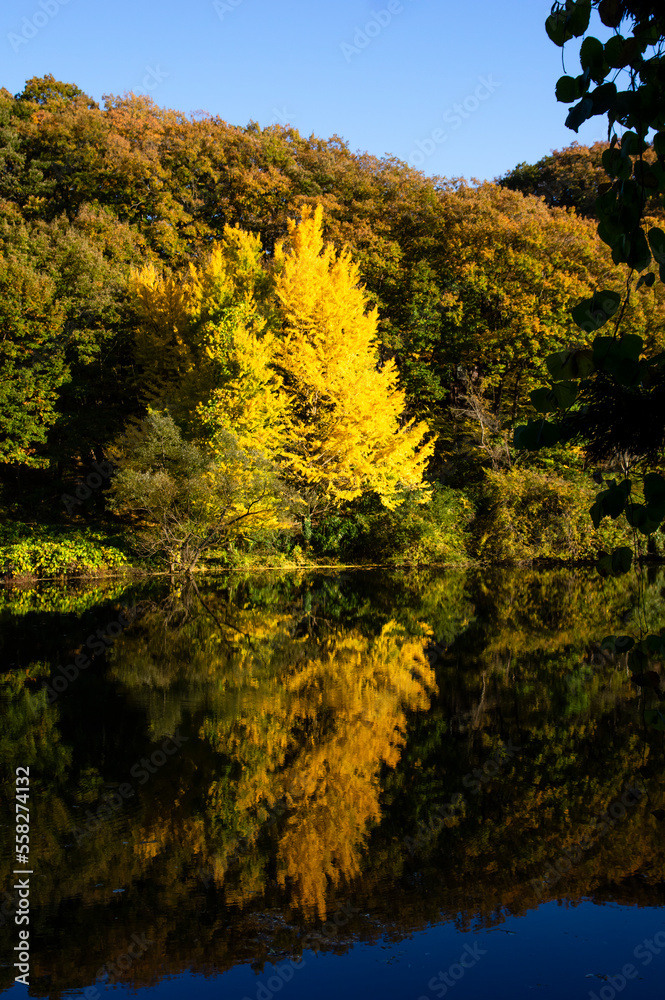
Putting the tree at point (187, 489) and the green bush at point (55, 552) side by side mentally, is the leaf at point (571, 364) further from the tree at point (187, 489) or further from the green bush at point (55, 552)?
the green bush at point (55, 552)

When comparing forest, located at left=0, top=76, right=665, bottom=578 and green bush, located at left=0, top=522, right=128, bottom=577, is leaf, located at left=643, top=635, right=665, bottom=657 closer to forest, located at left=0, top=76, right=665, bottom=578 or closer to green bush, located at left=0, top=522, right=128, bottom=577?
forest, located at left=0, top=76, right=665, bottom=578

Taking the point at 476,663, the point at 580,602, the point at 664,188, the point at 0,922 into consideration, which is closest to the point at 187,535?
the point at 580,602

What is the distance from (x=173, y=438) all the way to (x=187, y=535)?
8.80 ft

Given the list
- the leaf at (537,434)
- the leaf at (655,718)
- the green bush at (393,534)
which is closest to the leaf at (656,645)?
the leaf at (655,718)

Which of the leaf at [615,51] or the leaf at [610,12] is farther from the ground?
the leaf at [610,12]

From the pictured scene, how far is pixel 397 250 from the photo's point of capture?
29.7 m

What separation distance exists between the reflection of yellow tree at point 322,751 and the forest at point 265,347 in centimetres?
1066

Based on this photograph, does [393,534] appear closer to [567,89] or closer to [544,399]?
[544,399]

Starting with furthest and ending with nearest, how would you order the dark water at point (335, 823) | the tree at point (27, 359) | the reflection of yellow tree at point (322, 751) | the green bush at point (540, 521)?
1. the green bush at point (540, 521)
2. the tree at point (27, 359)
3. the reflection of yellow tree at point (322, 751)
4. the dark water at point (335, 823)

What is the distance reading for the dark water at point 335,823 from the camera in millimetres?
3969

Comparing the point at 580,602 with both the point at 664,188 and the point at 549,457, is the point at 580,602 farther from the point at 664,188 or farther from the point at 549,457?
the point at 664,188

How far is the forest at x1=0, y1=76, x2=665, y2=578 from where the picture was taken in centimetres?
2138

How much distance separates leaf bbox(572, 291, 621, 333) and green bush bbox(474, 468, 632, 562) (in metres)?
22.7

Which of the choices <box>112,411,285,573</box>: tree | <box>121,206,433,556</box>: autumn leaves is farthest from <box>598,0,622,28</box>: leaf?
<box>121,206,433,556</box>: autumn leaves
